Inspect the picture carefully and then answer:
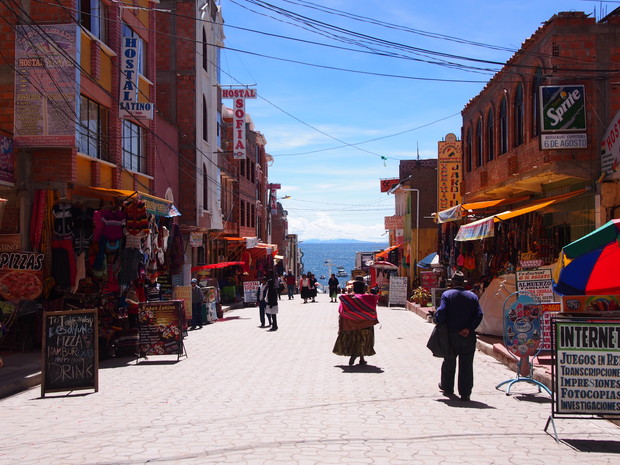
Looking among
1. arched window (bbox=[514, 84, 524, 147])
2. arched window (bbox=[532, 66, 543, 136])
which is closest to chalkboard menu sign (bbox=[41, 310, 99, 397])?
arched window (bbox=[532, 66, 543, 136])

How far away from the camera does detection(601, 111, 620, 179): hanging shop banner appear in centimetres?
1405

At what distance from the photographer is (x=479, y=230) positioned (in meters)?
17.1

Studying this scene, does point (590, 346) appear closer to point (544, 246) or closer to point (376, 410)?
point (376, 410)

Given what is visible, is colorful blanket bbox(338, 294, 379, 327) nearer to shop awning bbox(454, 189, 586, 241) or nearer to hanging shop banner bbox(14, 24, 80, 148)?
shop awning bbox(454, 189, 586, 241)

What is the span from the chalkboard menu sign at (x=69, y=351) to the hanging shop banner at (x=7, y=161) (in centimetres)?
480

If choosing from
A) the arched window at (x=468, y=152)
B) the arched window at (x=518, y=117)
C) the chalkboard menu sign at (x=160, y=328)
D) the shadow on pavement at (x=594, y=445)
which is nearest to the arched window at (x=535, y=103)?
the arched window at (x=518, y=117)

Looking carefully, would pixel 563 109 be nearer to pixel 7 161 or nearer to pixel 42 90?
pixel 42 90

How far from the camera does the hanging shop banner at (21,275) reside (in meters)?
13.7

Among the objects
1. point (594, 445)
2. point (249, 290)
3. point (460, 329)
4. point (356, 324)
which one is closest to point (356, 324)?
point (356, 324)

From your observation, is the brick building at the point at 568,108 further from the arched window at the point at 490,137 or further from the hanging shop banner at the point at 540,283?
the arched window at the point at 490,137

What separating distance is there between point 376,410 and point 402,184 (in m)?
40.3

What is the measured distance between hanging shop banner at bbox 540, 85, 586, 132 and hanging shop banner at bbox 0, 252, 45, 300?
36.3 feet

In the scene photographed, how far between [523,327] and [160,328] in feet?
24.3

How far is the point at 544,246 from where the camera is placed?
16984mm
